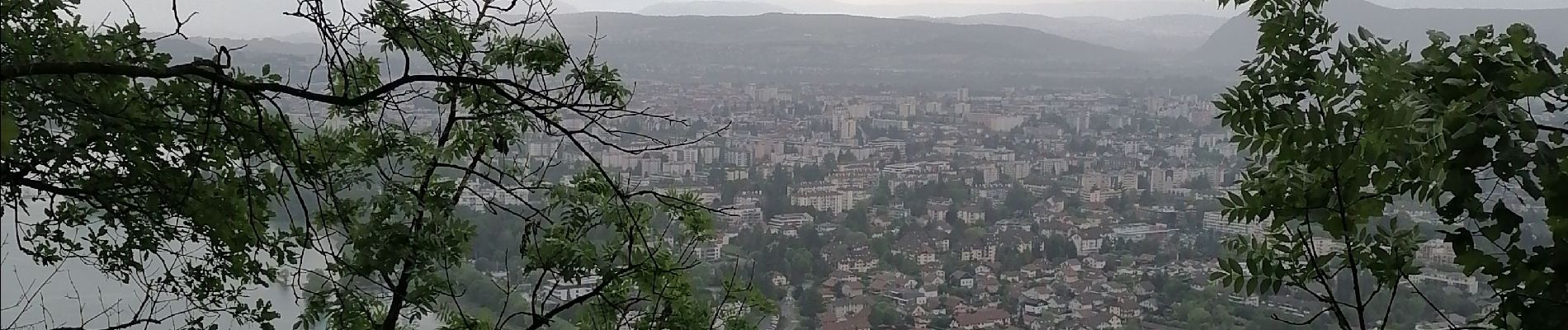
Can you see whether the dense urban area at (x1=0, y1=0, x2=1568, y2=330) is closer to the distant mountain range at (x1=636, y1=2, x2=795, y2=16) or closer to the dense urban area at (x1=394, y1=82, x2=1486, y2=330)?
the dense urban area at (x1=394, y1=82, x2=1486, y2=330)

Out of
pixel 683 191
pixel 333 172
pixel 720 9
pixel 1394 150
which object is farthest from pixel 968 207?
pixel 1394 150

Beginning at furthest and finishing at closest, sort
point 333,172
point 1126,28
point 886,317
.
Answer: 1. point 1126,28
2. point 886,317
3. point 333,172

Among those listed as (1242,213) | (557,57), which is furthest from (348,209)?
(1242,213)

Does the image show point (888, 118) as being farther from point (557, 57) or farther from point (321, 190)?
point (321, 190)

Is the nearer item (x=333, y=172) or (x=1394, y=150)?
(x=1394, y=150)

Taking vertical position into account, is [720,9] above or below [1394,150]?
above

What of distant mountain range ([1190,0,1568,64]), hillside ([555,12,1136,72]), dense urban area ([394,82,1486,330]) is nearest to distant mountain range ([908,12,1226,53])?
hillside ([555,12,1136,72])

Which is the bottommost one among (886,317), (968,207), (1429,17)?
(886,317)

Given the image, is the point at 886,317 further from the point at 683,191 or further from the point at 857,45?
the point at 857,45
